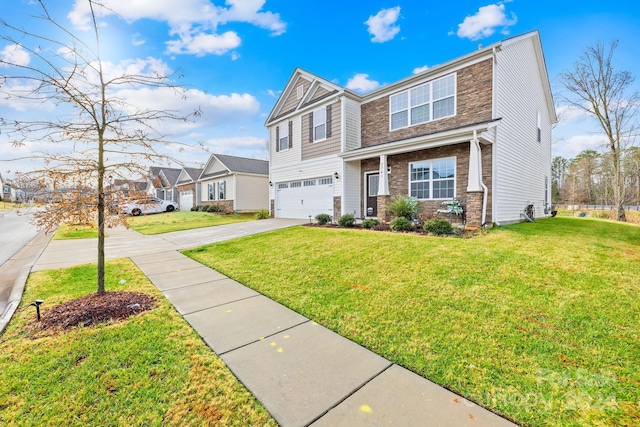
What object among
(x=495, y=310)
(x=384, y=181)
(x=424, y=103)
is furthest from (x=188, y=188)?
(x=495, y=310)

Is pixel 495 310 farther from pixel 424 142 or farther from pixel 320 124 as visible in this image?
pixel 320 124

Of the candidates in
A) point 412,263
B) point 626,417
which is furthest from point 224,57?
point 626,417

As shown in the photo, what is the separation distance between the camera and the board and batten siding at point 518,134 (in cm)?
994

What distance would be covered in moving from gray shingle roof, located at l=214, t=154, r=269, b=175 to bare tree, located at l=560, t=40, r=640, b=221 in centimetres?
2289

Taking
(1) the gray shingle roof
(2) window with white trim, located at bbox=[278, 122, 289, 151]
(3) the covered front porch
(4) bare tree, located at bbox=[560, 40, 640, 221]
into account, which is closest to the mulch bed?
(3) the covered front porch

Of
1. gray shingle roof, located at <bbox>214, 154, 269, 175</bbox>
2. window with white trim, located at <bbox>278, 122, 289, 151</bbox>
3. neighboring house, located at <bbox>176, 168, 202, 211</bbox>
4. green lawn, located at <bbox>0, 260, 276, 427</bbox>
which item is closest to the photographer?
green lawn, located at <bbox>0, 260, 276, 427</bbox>

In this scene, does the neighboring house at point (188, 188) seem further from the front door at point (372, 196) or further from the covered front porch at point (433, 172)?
the covered front porch at point (433, 172)

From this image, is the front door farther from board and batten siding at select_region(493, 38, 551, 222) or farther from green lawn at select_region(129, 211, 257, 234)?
green lawn at select_region(129, 211, 257, 234)

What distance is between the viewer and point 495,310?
11.4ft

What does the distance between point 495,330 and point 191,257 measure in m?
6.88

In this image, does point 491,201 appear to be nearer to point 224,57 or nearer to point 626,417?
point 626,417

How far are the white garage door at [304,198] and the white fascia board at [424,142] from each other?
96.1 inches

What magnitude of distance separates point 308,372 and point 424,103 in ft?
37.8

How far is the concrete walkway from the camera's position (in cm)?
196
